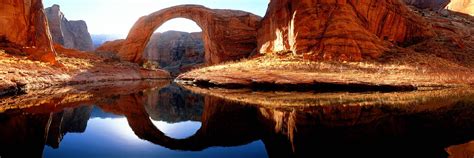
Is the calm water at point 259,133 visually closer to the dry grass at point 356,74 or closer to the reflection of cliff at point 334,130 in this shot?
the reflection of cliff at point 334,130

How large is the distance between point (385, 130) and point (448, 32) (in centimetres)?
2554

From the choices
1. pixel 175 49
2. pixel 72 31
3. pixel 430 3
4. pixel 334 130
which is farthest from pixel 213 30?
pixel 72 31

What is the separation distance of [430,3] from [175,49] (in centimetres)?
4318

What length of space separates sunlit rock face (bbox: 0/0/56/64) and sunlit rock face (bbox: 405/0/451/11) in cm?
3911

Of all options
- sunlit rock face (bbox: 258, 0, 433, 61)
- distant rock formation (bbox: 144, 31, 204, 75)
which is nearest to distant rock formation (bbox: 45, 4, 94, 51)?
distant rock formation (bbox: 144, 31, 204, 75)

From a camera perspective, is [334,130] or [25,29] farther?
[25,29]

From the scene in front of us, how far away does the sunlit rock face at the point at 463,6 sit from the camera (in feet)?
136

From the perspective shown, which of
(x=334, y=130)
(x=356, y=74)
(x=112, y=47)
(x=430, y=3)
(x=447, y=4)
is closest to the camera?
(x=334, y=130)

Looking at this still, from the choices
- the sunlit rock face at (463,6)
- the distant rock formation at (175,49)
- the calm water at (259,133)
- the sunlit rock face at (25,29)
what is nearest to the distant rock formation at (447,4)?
the sunlit rock face at (463,6)

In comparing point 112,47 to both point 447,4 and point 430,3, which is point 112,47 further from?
point 447,4

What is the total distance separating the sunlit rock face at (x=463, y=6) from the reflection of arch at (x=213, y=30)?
23.1 metres

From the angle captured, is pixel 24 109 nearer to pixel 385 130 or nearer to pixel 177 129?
pixel 177 129

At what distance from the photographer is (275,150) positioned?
16.8 ft

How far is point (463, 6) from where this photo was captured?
43938 millimetres
